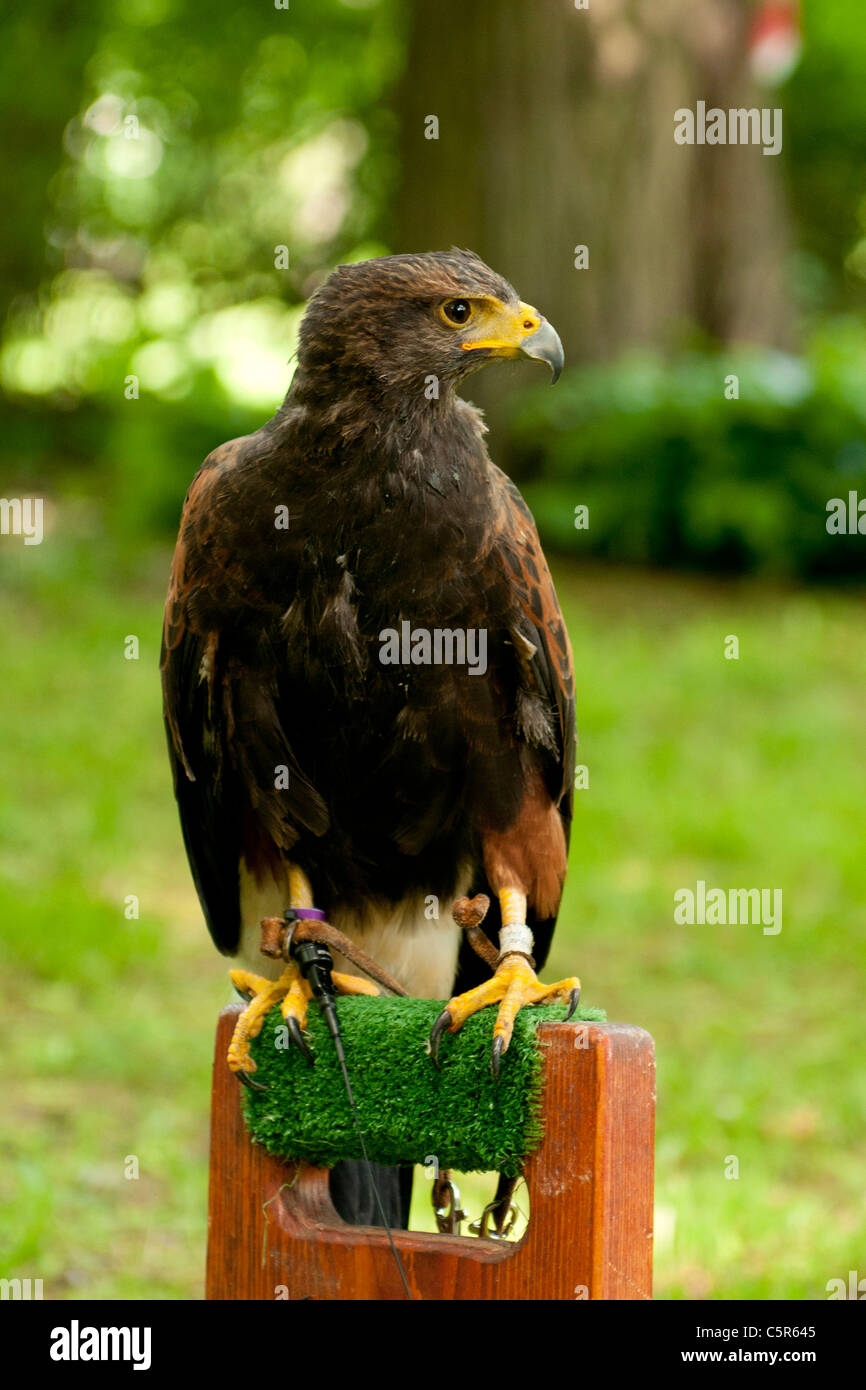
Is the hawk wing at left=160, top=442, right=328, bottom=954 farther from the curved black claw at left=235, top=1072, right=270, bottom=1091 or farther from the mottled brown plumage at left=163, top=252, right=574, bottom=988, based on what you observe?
the curved black claw at left=235, top=1072, right=270, bottom=1091

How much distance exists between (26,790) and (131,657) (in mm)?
1511

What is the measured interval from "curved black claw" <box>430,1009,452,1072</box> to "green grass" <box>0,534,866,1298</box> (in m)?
1.63

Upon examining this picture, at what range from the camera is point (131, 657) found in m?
8.31

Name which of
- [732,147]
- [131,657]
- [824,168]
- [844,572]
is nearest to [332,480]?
[131,657]

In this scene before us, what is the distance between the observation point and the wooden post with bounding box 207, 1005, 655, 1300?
6.72ft

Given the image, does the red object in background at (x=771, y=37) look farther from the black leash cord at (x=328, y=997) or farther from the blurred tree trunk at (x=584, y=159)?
the black leash cord at (x=328, y=997)

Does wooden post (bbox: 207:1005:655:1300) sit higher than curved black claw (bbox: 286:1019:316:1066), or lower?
lower

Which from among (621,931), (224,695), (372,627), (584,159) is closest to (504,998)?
(372,627)

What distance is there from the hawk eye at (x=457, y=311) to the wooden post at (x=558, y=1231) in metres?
1.24

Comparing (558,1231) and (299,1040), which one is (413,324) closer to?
(299,1040)

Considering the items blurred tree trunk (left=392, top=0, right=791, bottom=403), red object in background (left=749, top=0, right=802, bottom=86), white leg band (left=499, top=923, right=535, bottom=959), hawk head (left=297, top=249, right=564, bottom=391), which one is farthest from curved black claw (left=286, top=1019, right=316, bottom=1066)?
red object in background (left=749, top=0, right=802, bottom=86)

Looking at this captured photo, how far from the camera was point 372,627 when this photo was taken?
8.54 feet

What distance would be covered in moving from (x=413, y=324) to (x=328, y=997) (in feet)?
3.81

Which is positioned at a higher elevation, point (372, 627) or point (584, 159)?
point (584, 159)
